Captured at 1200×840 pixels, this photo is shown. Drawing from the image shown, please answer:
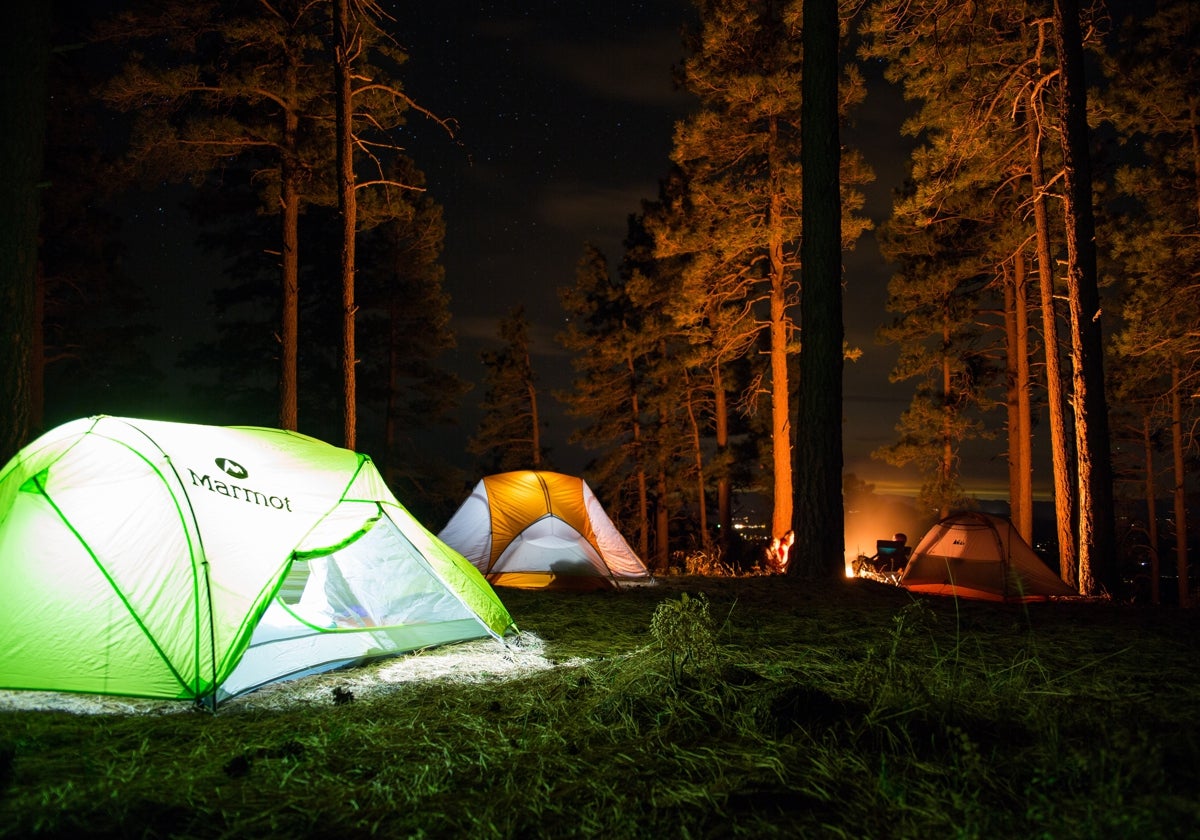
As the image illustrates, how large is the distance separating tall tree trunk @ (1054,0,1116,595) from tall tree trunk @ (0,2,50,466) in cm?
1092

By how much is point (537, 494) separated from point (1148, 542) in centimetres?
2469

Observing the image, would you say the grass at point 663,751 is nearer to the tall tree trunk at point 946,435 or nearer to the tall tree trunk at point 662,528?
the tall tree trunk at point 946,435

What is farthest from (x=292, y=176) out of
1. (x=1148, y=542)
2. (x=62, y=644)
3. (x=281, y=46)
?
(x=1148, y=542)

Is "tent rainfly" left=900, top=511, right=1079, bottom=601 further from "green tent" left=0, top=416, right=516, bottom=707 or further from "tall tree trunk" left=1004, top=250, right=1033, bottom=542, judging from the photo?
"tall tree trunk" left=1004, top=250, right=1033, bottom=542

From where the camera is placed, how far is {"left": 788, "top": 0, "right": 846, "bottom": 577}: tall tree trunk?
845 centimetres

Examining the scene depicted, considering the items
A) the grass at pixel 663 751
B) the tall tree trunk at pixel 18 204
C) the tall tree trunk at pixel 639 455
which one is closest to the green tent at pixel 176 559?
the grass at pixel 663 751

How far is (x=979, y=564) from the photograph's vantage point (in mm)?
9508

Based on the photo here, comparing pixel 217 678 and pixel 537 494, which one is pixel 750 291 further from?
pixel 217 678

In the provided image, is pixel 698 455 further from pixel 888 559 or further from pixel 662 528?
pixel 888 559

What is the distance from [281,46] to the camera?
1334 cm

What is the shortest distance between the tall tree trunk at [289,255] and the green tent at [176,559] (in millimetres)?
8158

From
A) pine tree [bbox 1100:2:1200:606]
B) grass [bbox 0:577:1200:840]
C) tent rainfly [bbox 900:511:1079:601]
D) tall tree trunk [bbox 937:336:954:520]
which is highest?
pine tree [bbox 1100:2:1200:606]

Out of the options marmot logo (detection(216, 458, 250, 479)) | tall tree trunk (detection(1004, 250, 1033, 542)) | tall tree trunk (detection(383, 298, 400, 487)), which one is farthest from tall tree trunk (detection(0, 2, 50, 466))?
tall tree trunk (detection(383, 298, 400, 487))

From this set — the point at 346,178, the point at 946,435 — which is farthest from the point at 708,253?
the point at 946,435
